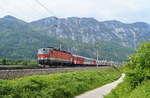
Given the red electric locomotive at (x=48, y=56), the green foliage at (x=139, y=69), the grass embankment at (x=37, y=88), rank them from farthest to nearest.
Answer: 1. the red electric locomotive at (x=48, y=56)
2. the grass embankment at (x=37, y=88)
3. the green foliage at (x=139, y=69)

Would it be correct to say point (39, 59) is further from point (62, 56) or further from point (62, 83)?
point (62, 83)

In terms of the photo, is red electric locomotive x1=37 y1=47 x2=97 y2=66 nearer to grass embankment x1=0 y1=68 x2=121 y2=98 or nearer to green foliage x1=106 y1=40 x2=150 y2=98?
grass embankment x1=0 y1=68 x2=121 y2=98

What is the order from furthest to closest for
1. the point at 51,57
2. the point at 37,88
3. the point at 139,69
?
the point at 51,57 → the point at 37,88 → the point at 139,69

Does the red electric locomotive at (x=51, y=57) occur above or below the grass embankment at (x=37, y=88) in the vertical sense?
above

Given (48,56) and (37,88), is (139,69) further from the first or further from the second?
(48,56)

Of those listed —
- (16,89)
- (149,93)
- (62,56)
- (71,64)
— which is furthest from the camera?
(71,64)

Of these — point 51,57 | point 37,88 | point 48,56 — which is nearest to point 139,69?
point 37,88

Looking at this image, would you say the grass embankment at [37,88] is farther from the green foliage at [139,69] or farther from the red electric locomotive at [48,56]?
the red electric locomotive at [48,56]

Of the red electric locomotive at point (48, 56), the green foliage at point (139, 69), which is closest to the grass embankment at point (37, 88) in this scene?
the green foliage at point (139, 69)

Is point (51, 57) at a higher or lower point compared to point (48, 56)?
lower

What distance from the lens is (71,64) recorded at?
7681cm

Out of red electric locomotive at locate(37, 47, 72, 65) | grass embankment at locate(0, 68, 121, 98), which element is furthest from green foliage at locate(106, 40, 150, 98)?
red electric locomotive at locate(37, 47, 72, 65)

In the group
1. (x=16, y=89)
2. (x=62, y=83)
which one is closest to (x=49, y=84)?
(x=62, y=83)

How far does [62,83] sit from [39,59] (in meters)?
21.7
